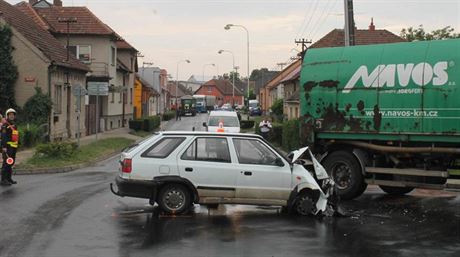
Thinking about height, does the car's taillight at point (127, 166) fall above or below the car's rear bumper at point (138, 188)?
above

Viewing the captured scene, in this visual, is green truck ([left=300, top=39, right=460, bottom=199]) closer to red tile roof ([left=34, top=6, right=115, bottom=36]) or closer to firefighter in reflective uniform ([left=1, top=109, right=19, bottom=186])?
firefighter in reflective uniform ([left=1, top=109, right=19, bottom=186])

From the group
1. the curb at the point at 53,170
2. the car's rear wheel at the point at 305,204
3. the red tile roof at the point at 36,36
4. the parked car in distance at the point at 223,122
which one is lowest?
the curb at the point at 53,170

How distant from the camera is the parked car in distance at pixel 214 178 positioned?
10.2 m

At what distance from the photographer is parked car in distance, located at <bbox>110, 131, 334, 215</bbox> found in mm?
10250

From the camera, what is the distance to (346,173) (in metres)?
13.0

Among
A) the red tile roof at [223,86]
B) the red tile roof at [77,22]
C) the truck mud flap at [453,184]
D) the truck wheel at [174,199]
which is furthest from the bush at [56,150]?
the red tile roof at [223,86]

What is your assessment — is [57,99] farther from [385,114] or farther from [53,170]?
[385,114]

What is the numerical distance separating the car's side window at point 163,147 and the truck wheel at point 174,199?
618mm

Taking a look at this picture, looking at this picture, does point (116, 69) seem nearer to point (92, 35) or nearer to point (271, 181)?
point (92, 35)

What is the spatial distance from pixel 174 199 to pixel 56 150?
10.7 metres

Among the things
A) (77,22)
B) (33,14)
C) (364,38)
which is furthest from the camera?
(364,38)

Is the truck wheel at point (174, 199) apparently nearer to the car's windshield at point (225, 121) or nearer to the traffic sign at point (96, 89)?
the car's windshield at point (225, 121)

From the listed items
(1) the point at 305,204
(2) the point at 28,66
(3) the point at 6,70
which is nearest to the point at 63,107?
(2) the point at 28,66

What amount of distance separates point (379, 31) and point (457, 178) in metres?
36.9
